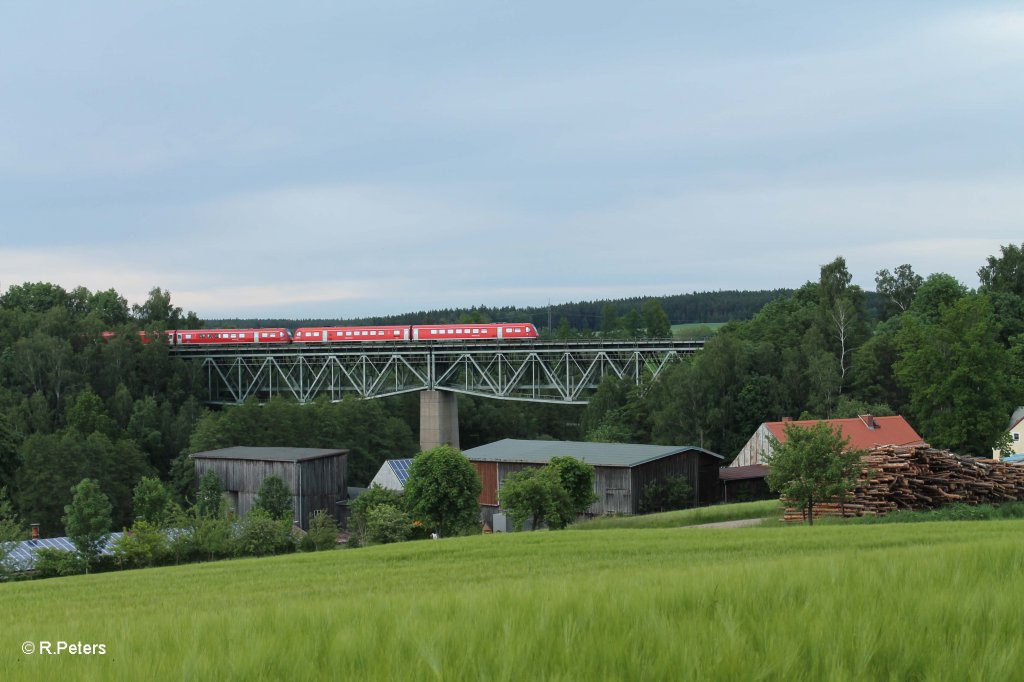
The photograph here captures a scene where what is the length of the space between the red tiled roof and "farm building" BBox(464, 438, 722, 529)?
1.43 metres

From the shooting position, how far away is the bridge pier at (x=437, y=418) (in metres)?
99.9

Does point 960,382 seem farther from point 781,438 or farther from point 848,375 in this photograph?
point 848,375

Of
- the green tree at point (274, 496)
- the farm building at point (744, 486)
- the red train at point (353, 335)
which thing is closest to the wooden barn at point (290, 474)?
the green tree at point (274, 496)

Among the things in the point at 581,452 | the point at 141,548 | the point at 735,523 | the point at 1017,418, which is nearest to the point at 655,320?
the point at 1017,418

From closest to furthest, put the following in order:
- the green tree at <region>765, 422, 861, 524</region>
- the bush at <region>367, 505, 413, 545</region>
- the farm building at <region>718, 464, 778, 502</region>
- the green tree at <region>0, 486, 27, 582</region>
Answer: the green tree at <region>765, 422, 861, 524</region> → the green tree at <region>0, 486, 27, 582</region> → the bush at <region>367, 505, 413, 545</region> → the farm building at <region>718, 464, 778, 502</region>

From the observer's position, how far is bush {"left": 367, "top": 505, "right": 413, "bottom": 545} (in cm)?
4094

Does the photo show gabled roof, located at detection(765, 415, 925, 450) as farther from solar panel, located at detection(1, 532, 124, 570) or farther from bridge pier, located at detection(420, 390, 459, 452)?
bridge pier, located at detection(420, 390, 459, 452)

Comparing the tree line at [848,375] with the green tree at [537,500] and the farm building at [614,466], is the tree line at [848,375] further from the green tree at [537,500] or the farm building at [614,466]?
the green tree at [537,500]

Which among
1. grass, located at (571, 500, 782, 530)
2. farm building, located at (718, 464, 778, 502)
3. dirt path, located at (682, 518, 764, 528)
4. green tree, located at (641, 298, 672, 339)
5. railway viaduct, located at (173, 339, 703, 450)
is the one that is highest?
green tree, located at (641, 298, 672, 339)

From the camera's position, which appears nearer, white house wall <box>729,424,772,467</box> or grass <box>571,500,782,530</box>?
grass <box>571,500,782,530</box>

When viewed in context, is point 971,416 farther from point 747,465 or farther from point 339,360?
point 339,360

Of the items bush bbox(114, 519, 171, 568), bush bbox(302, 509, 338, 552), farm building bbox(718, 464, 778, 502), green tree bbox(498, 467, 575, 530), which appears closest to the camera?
bush bbox(114, 519, 171, 568)

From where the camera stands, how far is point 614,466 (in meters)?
56.0

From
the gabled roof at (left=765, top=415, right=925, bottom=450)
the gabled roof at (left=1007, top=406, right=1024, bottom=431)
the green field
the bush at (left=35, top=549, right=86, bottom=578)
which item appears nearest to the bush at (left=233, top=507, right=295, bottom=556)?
the bush at (left=35, top=549, right=86, bottom=578)
